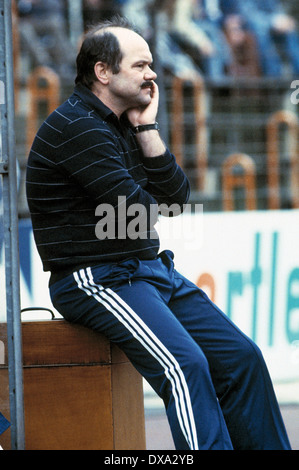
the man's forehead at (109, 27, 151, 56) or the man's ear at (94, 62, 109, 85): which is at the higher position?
the man's forehead at (109, 27, 151, 56)

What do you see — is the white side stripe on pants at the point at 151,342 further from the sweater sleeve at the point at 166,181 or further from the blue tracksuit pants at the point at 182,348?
the sweater sleeve at the point at 166,181

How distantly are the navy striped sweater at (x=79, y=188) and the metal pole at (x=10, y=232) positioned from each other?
13cm

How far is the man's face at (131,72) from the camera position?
3178mm

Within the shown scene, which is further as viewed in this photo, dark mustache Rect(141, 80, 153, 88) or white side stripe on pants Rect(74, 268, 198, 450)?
dark mustache Rect(141, 80, 153, 88)

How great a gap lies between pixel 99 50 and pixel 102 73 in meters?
0.09

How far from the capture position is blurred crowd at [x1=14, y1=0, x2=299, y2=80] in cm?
981

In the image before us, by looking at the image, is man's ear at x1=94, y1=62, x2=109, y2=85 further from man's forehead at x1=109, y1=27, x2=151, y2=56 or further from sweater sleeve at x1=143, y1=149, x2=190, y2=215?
sweater sleeve at x1=143, y1=149, x2=190, y2=215

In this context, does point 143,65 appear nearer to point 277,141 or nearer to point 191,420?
point 191,420

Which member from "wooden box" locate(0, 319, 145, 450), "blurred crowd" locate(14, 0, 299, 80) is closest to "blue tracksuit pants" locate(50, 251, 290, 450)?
"wooden box" locate(0, 319, 145, 450)

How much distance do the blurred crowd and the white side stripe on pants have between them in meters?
6.95

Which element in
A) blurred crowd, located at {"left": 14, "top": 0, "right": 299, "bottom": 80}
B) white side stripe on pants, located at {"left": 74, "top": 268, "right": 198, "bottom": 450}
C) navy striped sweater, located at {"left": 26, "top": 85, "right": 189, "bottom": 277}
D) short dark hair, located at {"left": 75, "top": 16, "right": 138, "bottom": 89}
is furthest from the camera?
blurred crowd, located at {"left": 14, "top": 0, "right": 299, "bottom": 80}

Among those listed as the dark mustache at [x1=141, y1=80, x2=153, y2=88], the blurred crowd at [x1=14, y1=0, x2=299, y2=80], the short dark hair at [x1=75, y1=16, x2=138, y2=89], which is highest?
the blurred crowd at [x1=14, y1=0, x2=299, y2=80]

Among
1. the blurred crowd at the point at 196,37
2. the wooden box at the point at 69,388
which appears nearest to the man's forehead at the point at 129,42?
the wooden box at the point at 69,388

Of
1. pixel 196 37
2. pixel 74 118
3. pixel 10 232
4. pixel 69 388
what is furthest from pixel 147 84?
pixel 196 37
